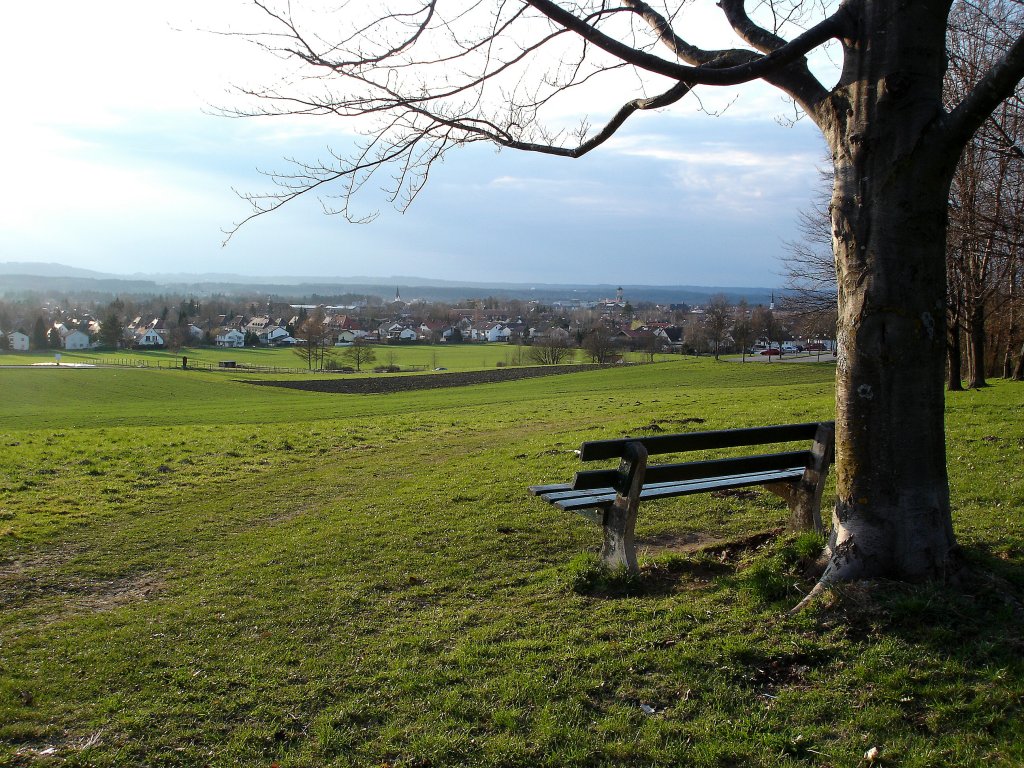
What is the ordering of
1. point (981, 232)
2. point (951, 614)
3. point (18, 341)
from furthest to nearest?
point (18, 341)
point (981, 232)
point (951, 614)

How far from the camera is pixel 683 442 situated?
18.9 ft

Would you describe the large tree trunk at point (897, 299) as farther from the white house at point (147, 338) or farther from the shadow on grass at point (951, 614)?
the white house at point (147, 338)

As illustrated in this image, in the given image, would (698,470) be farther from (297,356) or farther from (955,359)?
(297,356)

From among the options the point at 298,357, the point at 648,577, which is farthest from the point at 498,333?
the point at 648,577

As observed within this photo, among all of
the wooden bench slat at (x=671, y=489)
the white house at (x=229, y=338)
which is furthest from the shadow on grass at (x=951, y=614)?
the white house at (x=229, y=338)

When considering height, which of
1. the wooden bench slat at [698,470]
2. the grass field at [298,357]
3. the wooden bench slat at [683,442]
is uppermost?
the wooden bench slat at [683,442]

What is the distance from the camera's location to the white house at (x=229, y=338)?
4610 inches

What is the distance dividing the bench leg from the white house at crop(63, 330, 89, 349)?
107 metres

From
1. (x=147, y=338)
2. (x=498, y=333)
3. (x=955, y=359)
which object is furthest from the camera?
(x=498, y=333)

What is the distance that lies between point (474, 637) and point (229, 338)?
402ft

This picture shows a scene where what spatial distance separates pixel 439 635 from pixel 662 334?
105428mm

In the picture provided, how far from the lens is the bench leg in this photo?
223 inches

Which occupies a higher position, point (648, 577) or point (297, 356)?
point (648, 577)

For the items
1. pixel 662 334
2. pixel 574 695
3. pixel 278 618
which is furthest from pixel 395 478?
pixel 662 334
